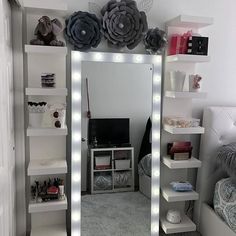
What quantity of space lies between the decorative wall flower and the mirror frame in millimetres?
62

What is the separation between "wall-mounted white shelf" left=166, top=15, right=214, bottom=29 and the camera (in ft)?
6.02

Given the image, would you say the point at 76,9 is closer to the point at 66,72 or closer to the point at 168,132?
the point at 66,72

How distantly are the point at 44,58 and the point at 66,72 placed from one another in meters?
Answer: 0.16

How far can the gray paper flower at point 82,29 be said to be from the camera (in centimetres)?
171

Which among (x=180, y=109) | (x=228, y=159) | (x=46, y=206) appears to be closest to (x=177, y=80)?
(x=180, y=109)

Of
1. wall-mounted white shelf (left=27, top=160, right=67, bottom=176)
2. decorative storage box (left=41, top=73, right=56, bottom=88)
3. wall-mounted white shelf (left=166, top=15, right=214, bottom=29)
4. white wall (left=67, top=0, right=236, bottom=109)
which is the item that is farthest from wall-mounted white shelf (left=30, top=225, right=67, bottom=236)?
wall-mounted white shelf (left=166, top=15, right=214, bottom=29)

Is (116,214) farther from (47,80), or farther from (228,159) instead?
(47,80)

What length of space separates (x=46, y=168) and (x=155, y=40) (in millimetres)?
1095

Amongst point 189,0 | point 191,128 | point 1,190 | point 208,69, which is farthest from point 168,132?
point 1,190

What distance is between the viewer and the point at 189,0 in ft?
6.68

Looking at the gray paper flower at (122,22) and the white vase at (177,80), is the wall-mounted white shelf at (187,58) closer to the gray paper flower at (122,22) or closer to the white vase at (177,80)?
the white vase at (177,80)

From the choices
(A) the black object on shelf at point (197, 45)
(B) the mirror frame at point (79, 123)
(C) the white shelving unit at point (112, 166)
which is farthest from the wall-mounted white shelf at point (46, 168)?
(A) the black object on shelf at point (197, 45)

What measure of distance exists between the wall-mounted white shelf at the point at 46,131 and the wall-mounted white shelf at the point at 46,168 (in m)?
0.20

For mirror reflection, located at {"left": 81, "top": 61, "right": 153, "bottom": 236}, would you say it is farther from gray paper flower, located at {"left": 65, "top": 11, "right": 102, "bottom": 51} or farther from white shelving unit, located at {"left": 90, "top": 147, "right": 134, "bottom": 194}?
gray paper flower, located at {"left": 65, "top": 11, "right": 102, "bottom": 51}
